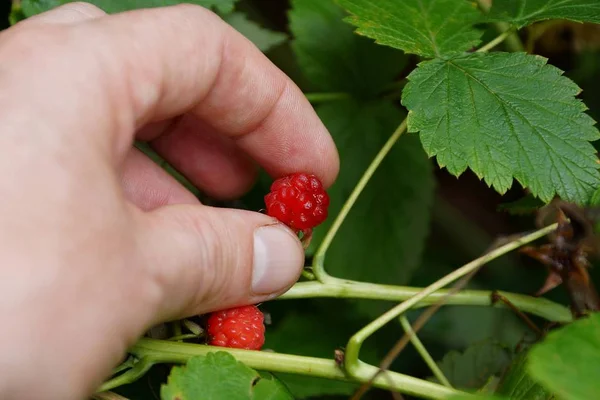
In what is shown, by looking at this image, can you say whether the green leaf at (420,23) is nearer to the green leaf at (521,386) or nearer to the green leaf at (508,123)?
the green leaf at (508,123)

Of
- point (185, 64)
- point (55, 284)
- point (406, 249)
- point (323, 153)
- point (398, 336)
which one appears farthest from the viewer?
point (398, 336)

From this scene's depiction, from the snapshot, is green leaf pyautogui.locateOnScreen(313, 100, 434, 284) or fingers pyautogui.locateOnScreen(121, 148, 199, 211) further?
green leaf pyautogui.locateOnScreen(313, 100, 434, 284)

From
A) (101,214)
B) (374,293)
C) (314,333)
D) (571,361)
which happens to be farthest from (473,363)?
(101,214)

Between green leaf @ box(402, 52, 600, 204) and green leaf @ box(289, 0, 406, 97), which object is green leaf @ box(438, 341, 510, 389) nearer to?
green leaf @ box(402, 52, 600, 204)

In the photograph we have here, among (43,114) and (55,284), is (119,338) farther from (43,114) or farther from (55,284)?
(43,114)

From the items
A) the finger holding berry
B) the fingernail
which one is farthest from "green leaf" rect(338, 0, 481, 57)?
the fingernail

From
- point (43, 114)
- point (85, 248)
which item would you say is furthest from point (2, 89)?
point (85, 248)
